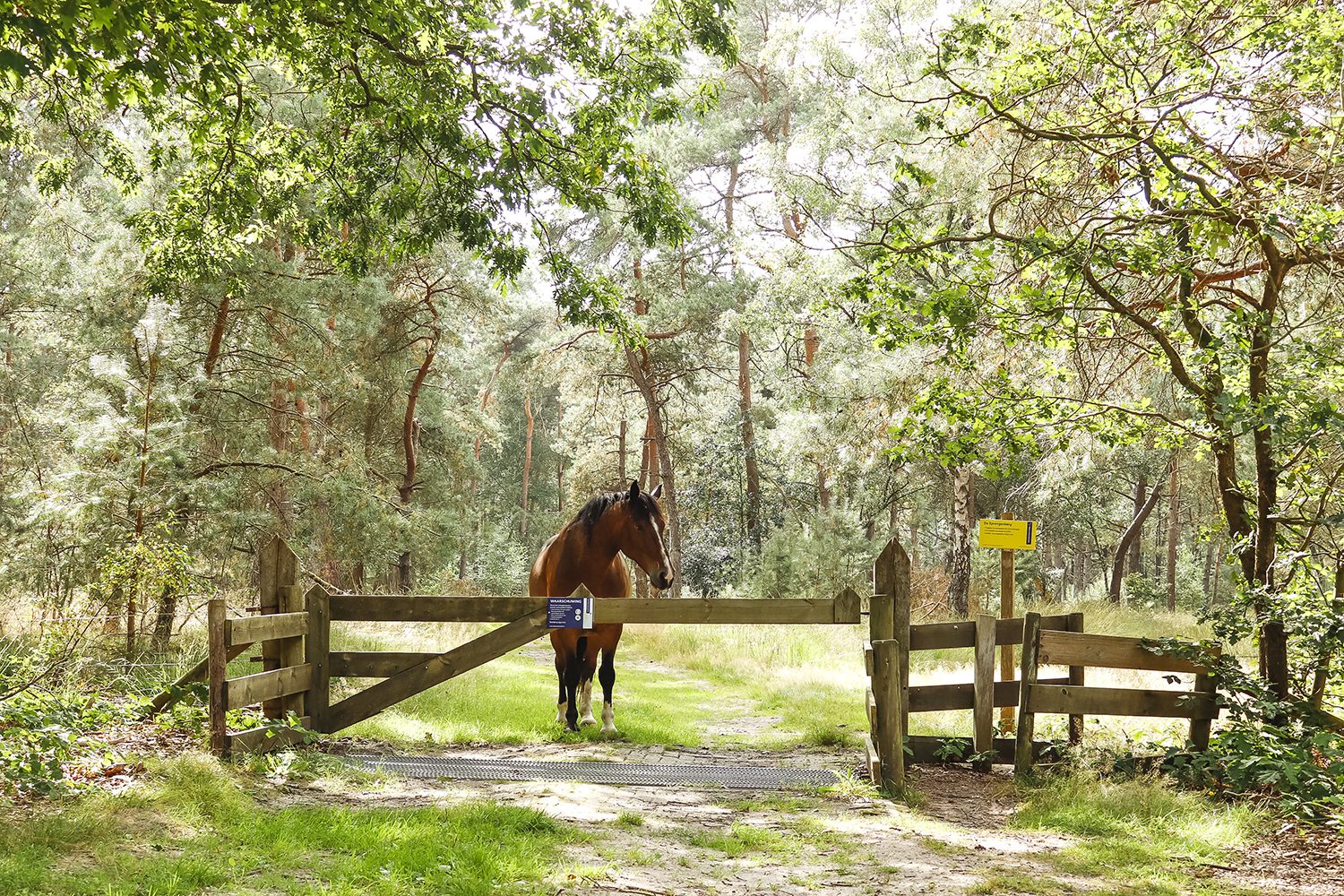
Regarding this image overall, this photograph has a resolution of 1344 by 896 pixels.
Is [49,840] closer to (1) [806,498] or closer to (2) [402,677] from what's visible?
(2) [402,677]

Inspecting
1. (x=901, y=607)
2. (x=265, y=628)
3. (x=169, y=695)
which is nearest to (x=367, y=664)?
(x=265, y=628)

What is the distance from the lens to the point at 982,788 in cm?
673

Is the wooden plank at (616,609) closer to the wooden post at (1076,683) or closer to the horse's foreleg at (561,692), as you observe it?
the horse's foreleg at (561,692)

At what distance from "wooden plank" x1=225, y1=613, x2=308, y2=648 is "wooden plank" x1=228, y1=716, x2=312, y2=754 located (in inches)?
25.1

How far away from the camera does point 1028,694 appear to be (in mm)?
6676

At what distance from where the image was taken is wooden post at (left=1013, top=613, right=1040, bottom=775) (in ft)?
21.9

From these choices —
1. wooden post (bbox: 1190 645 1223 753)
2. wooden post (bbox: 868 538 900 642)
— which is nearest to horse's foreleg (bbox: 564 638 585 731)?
wooden post (bbox: 868 538 900 642)

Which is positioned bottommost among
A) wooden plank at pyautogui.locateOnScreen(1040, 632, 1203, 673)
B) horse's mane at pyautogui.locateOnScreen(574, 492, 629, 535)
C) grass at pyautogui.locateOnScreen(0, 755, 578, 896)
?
grass at pyautogui.locateOnScreen(0, 755, 578, 896)

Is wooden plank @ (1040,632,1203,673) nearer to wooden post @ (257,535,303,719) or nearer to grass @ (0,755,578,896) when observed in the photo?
grass @ (0,755,578,896)

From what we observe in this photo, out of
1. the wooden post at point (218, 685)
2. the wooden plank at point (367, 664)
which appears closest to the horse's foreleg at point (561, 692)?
the wooden plank at point (367, 664)

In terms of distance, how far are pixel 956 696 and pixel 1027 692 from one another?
1.92 ft

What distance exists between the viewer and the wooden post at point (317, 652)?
746 cm

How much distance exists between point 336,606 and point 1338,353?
26.1 ft

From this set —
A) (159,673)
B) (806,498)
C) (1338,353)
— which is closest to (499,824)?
(159,673)
